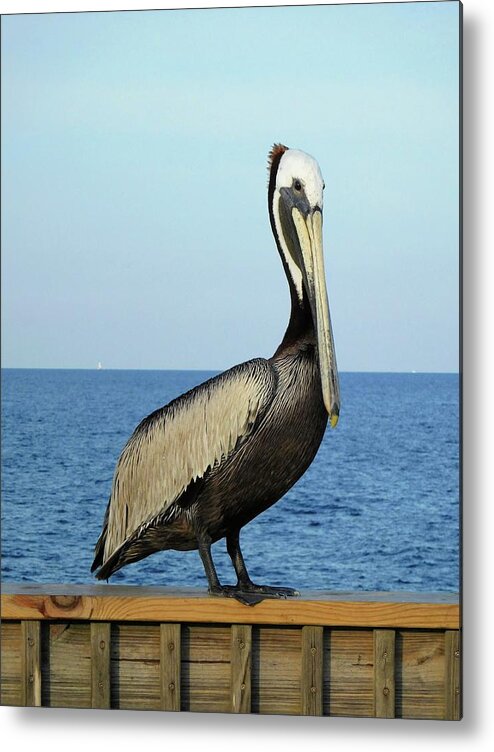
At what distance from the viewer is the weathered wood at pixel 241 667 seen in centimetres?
488

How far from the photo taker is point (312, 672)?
16.0 feet

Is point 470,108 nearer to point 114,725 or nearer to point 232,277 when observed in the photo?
point 114,725

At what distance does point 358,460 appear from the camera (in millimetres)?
23562

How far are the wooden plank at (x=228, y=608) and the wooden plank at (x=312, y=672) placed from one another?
0.05m

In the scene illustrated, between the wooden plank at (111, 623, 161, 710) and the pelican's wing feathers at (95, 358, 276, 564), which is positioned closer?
the pelican's wing feathers at (95, 358, 276, 564)

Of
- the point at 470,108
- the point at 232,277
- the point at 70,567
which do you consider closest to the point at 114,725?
the point at 470,108

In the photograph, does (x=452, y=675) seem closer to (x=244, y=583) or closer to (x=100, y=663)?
(x=244, y=583)

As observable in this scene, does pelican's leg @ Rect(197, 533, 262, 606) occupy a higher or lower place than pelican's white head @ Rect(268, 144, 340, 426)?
lower

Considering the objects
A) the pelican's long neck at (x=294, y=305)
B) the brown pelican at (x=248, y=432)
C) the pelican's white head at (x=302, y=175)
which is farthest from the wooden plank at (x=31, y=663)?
the pelican's white head at (x=302, y=175)

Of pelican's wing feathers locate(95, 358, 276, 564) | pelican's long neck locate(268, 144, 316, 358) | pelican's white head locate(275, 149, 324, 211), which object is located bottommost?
pelican's wing feathers locate(95, 358, 276, 564)

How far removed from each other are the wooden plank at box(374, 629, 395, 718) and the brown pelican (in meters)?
0.33

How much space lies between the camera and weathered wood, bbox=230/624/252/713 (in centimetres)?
488

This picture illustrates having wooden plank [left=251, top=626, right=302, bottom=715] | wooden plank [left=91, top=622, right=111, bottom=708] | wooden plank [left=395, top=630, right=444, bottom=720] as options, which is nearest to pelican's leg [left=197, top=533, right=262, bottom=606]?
wooden plank [left=251, top=626, right=302, bottom=715]

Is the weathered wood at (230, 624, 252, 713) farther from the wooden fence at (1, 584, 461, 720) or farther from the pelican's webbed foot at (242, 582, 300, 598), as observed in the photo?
the pelican's webbed foot at (242, 582, 300, 598)
